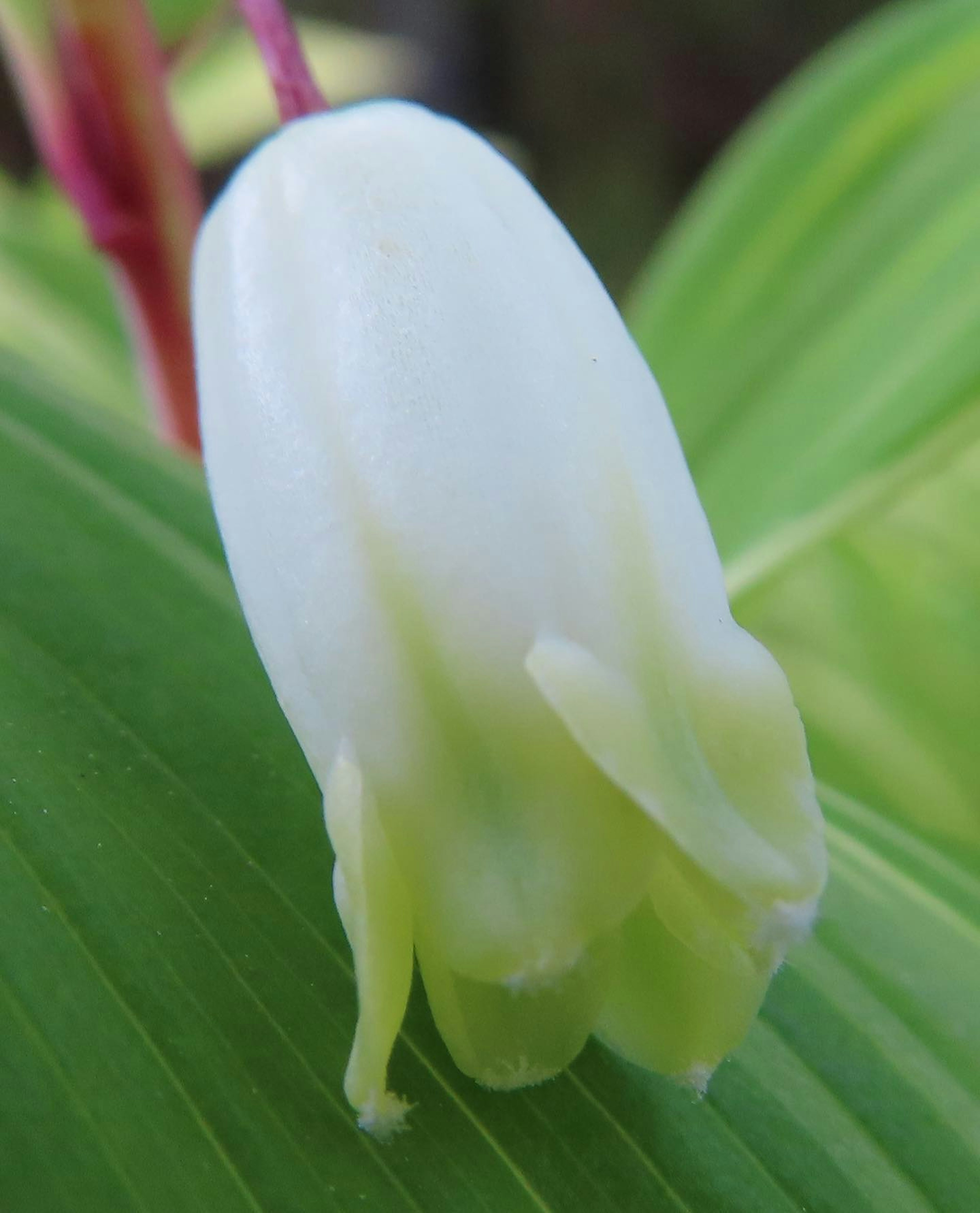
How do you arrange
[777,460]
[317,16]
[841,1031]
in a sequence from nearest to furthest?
1. [841,1031]
2. [777,460]
3. [317,16]

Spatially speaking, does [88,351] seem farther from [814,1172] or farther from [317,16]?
[317,16]

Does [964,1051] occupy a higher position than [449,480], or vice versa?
[449,480]

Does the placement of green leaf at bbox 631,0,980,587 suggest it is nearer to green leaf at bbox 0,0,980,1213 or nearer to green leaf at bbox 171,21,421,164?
green leaf at bbox 0,0,980,1213

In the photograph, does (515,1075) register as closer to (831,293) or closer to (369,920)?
(369,920)

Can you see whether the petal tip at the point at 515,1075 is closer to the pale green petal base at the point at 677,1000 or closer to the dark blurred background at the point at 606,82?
the pale green petal base at the point at 677,1000

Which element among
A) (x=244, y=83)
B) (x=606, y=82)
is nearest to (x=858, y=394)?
(x=244, y=83)

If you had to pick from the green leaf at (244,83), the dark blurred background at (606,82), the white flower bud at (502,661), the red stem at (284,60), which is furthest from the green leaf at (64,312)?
the dark blurred background at (606,82)

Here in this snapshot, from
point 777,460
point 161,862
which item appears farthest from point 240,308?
point 777,460
